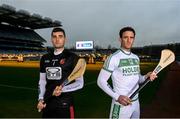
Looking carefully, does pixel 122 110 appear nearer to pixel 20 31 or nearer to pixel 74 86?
pixel 74 86

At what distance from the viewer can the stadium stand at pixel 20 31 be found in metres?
89.3

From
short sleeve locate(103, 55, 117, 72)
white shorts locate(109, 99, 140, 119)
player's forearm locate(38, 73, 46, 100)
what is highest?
short sleeve locate(103, 55, 117, 72)

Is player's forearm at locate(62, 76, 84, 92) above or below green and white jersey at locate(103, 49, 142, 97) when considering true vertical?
below

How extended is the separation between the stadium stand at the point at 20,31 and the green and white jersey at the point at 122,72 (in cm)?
8111

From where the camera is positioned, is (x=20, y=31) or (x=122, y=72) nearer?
(x=122, y=72)

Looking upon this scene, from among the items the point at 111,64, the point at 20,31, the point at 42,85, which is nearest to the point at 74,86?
the point at 42,85

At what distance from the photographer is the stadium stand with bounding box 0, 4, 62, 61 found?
89.3 m

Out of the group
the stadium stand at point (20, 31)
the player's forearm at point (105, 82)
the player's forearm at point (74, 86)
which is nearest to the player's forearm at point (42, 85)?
the player's forearm at point (74, 86)

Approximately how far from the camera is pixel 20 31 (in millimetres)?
101938

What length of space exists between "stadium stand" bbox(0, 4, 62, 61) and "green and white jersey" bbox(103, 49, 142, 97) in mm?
81109

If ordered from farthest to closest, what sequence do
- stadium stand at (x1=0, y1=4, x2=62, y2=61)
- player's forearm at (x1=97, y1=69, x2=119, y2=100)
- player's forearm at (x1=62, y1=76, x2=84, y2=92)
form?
stadium stand at (x1=0, y1=4, x2=62, y2=61) → player's forearm at (x1=62, y1=76, x2=84, y2=92) → player's forearm at (x1=97, y1=69, x2=119, y2=100)

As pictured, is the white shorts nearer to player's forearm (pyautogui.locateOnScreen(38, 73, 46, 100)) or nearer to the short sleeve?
the short sleeve

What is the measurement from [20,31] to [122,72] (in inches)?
3946

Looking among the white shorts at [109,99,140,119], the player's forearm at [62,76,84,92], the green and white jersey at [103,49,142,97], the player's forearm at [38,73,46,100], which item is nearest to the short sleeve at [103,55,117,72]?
the green and white jersey at [103,49,142,97]
